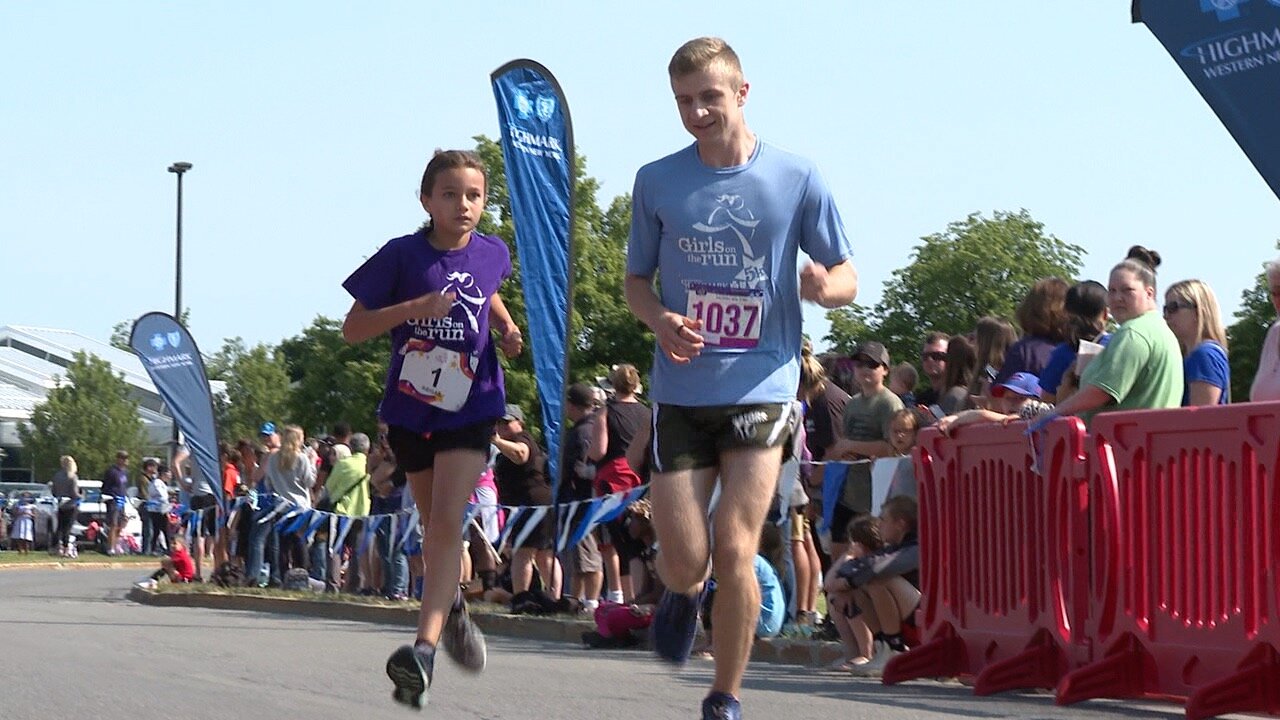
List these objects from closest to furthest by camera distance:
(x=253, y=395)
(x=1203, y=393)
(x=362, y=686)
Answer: (x=362, y=686)
(x=1203, y=393)
(x=253, y=395)

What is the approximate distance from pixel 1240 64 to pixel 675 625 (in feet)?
16.5

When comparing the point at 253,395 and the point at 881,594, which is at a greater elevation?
the point at 253,395

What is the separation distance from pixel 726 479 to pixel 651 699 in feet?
8.56

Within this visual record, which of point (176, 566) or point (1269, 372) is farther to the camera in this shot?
point (176, 566)

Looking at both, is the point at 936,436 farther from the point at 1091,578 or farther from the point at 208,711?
the point at 208,711

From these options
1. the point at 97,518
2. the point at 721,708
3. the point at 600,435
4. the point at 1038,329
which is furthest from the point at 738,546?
the point at 97,518

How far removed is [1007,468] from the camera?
372 inches

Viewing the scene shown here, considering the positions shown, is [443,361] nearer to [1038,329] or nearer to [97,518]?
[1038,329]

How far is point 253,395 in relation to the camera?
340 feet

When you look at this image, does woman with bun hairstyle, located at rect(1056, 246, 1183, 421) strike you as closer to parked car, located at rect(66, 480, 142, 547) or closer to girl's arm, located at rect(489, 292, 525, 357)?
girl's arm, located at rect(489, 292, 525, 357)

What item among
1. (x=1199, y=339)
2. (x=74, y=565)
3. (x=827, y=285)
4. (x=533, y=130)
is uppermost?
(x=533, y=130)

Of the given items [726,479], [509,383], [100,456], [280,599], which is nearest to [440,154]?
[726,479]

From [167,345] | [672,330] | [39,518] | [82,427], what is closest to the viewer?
[672,330]

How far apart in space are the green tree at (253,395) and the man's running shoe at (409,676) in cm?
9585
